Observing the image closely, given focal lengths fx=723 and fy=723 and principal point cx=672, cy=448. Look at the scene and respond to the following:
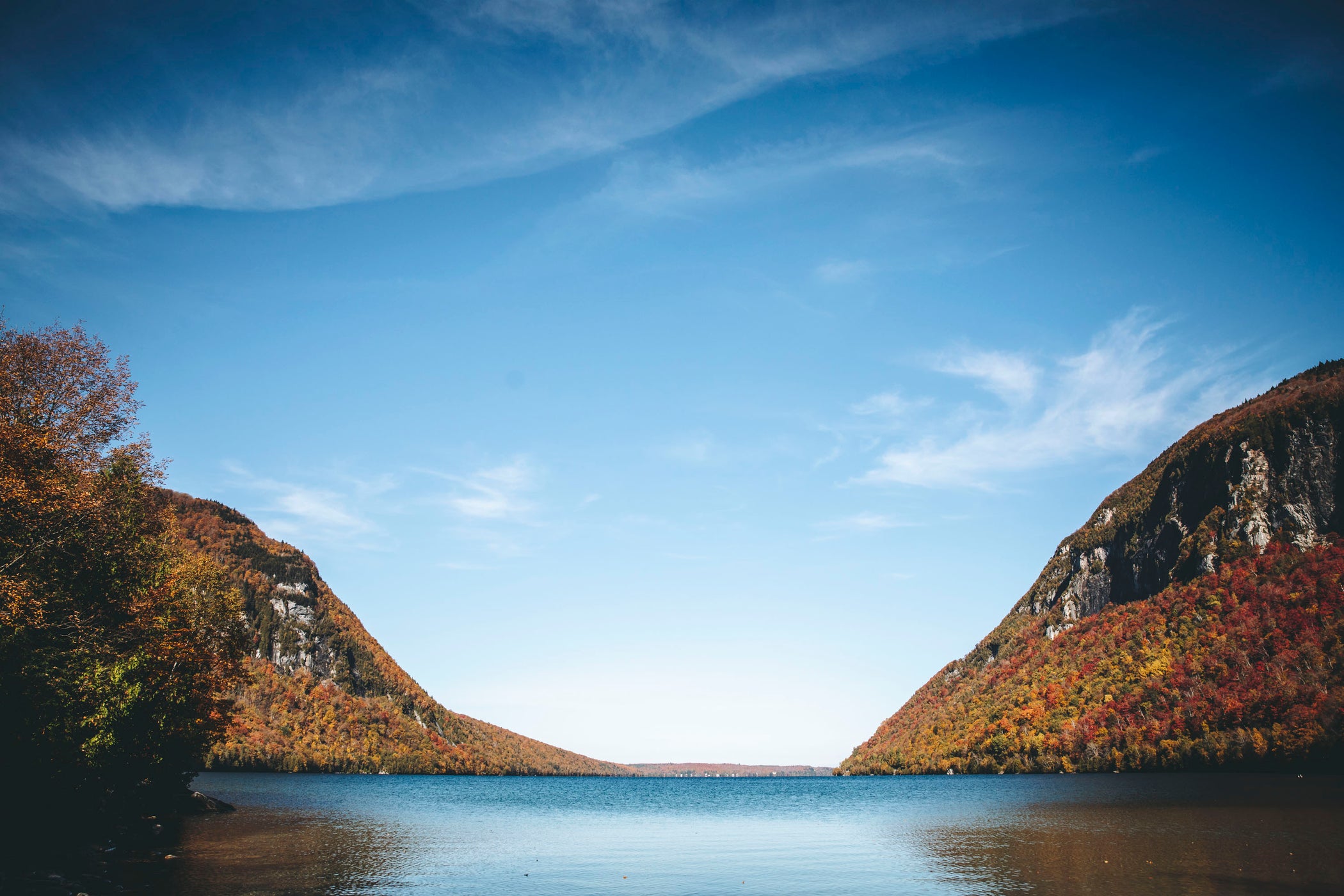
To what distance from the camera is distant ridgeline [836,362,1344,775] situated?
A: 109 meters

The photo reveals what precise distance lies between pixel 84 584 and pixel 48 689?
5435 millimetres

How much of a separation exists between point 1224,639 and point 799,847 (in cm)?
13062

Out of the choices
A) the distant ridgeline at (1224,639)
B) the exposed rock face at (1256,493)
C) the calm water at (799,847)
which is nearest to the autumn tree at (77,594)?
the calm water at (799,847)

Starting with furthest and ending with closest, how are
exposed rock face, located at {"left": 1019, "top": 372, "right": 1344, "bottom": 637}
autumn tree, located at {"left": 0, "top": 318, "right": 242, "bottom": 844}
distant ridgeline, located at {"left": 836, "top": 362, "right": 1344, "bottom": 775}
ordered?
exposed rock face, located at {"left": 1019, "top": 372, "right": 1344, "bottom": 637}
distant ridgeline, located at {"left": 836, "top": 362, "right": 1344, "bottom": 775}
autumn tree, located at {"left": 0, "top": 318, "right": 242, "bottom": 844}

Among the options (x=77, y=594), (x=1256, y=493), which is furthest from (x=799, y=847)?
(x=1256, y=493)

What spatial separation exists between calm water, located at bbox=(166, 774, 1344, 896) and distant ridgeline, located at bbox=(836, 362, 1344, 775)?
134 ft

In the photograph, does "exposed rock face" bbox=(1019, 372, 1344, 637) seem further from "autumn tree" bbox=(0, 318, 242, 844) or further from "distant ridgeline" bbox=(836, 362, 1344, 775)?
"autumn tree" bbox=(0, 318, 242, 844)

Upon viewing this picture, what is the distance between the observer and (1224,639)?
132125mm

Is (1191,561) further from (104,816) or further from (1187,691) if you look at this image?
(104,816)

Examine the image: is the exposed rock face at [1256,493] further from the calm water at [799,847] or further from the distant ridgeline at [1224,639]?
the calm water at [799,847]

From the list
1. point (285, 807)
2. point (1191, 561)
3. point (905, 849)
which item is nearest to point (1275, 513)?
point (1191, 561)

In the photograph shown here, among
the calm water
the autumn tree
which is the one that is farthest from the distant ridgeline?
the autumn tree

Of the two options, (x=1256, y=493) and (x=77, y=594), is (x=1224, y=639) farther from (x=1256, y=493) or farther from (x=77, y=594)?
(x=77, y=594)

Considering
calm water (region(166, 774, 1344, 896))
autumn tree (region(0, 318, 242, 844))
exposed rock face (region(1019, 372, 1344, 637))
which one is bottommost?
calm water (region(166, 774, 1344, 896))
